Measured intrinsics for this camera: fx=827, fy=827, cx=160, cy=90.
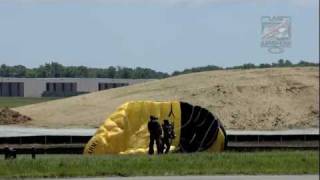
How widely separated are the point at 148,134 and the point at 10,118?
34.1 meters

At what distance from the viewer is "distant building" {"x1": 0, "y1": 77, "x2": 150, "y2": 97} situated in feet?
490

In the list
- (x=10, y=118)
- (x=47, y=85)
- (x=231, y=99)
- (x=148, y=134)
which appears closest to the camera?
(x=148, y=134)

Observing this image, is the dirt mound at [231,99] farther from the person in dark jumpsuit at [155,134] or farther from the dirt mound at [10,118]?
the person in dark jumpsuit at [155,134]

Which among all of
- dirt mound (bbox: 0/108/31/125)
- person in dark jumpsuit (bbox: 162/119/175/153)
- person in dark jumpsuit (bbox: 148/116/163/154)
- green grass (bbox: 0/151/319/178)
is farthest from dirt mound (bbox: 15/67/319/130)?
green grass (bbox: 0/151/319/178)

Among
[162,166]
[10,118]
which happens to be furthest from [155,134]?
[10,118]

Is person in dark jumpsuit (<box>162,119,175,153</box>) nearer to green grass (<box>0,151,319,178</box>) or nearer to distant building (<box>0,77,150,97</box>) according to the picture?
green grass (<box>0,151,319,178</box>)

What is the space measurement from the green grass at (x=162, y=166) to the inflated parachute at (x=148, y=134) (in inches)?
261

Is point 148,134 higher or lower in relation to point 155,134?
lower

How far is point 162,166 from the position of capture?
18.7 m

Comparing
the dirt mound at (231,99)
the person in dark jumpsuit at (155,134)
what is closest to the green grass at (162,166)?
the person in dark jumpsuit at (155,134)

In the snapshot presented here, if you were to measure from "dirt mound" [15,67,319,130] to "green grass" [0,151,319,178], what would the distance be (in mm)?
34494

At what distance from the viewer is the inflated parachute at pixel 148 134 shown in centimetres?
2709

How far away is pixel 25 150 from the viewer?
80.5ft

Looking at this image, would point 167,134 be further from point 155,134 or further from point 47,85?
point 47,85
